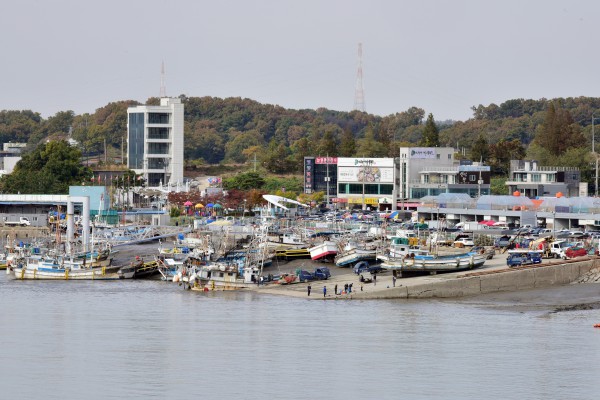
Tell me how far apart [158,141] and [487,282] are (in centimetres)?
8398

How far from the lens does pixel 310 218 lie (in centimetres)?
10931

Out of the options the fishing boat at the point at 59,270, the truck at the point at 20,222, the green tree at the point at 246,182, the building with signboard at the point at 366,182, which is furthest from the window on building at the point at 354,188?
the fishing boat at the point at 59,270

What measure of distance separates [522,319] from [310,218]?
54.5m

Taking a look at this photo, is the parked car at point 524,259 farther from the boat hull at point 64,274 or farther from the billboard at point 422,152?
the billboard at point 422,152

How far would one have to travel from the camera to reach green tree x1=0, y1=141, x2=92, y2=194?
416 feet

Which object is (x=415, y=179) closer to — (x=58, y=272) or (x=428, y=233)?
(x=428, y=233)

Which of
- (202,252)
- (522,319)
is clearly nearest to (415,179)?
(202,252)

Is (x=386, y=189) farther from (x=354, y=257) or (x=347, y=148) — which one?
(x=354, y=257)

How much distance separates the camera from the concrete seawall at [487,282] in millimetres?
62500

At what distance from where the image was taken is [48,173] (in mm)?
129250

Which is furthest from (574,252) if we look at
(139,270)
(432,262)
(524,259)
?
(139,270)

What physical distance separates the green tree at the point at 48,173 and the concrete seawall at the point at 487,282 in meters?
70.4

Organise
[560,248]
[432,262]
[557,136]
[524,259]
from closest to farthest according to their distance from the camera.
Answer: [432,262], [524,259], [560,248], [557,136]

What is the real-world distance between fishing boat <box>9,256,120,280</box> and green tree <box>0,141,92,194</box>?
173 ft
